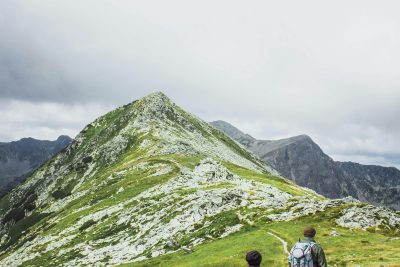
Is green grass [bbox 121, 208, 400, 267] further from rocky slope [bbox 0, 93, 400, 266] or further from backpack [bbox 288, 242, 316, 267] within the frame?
backpack [bbox 288, 242, 316, 267]

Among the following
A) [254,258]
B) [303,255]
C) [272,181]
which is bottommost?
[303,255]

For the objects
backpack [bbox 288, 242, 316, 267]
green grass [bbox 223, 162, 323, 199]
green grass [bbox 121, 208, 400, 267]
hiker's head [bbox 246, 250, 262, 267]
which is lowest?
green grass [bbox 121, 208, 400, 267]

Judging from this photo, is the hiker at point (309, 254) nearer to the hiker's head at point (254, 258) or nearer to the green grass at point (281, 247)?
the hiker's head at point (254, 258)

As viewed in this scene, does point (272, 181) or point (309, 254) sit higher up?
point (272, 181)

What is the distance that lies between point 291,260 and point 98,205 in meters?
101

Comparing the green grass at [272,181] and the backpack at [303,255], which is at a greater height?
the green grass at [272,181]

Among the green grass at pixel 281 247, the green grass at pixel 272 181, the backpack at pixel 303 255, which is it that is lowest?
the green grass at pixel 281 247

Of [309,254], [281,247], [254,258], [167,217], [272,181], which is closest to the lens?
[254,258]

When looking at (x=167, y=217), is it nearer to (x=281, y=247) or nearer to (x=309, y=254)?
(x=281, y=247)

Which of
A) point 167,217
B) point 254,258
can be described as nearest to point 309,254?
point 254,258

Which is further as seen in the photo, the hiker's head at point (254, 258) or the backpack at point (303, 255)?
the backpack at point (303, 255)

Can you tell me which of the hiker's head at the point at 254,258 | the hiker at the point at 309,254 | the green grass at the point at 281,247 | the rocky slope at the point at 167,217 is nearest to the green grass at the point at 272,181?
the rocky slope at the point at 167,217

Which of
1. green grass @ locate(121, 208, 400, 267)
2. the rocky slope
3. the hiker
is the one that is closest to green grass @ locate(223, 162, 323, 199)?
the rocky slope

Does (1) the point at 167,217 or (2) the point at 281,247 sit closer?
(2) the point at 281,247
